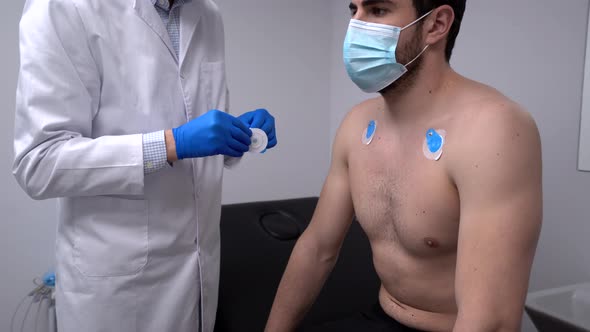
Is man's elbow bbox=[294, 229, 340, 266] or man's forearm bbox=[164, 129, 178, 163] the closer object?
man's forearm bbox=[164, 129, 178, 163]

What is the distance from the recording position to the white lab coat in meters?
0.91

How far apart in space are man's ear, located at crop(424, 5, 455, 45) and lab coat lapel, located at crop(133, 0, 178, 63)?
25.5 inches

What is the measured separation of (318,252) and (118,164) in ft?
1.89

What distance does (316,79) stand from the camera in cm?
232

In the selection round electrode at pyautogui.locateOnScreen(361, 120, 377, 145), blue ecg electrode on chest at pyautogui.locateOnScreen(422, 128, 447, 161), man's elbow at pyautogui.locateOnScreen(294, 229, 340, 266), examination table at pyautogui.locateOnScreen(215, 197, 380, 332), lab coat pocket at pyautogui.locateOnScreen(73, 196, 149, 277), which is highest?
blue ecg electrode on chest at pyautogui.locateOnScreen(422, 128, 447, 161)

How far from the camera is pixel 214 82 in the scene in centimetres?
122

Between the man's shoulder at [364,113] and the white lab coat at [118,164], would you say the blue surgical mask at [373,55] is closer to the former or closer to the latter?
the man's shoulder at [364,113]

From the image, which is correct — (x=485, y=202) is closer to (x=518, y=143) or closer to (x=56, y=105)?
(x=518, y=143)

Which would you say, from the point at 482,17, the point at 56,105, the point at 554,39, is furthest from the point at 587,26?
the point at 56,105

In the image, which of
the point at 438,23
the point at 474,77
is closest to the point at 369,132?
the point at 438,23

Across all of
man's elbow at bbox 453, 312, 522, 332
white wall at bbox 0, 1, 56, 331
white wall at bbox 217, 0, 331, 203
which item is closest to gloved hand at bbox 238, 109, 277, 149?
man's elbow at bbox 453, 312, 522, 332

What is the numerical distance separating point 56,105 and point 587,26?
1.48 m

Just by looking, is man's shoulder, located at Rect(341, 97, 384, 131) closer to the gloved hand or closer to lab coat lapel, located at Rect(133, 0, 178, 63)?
the gloved hand

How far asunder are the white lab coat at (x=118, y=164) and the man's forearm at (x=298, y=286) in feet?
0.65
